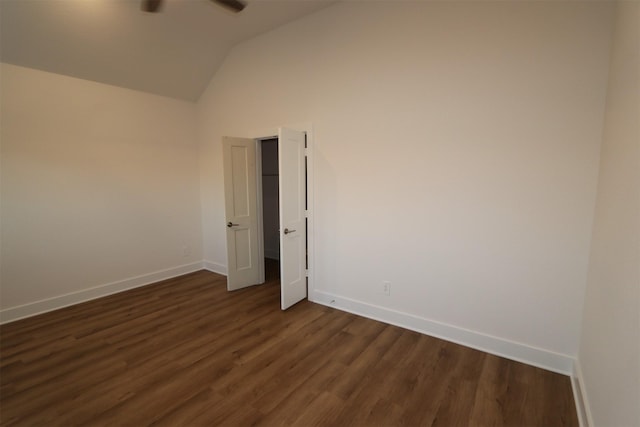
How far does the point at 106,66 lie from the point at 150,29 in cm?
76

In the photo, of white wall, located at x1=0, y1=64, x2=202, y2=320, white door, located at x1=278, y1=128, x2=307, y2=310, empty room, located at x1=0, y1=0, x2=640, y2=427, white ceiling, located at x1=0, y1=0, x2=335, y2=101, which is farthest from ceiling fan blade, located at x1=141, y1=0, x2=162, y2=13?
white wall, located at x1=0, y1=64, x2=202, y2=320

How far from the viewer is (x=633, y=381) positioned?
3.52ft

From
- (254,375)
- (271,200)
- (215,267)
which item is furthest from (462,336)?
(271,200)

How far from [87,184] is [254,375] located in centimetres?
328

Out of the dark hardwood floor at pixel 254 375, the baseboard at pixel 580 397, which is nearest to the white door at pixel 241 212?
the dark hardwood floor at pixel 254 375

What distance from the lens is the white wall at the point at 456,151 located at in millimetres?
2078

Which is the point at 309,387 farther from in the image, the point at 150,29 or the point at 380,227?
the point at 150,29

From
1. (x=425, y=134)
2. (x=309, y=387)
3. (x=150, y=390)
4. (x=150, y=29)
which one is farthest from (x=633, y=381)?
(x=150, y=29)

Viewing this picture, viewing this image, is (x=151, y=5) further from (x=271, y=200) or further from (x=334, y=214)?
(x=271, y=200)

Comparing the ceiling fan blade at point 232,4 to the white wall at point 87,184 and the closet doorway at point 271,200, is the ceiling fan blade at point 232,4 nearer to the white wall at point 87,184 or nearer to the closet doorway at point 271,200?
the white wall at point 87,184

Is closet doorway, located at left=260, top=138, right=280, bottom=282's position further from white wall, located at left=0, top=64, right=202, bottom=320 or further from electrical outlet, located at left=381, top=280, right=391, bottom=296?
electrical outlet, located at left=381, top=280, right=391, bottom=296

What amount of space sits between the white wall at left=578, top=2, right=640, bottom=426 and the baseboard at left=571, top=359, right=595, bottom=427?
43 millimetres

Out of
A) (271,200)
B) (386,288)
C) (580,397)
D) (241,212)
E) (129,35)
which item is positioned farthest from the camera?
(271,200)

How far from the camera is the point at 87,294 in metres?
3.62
